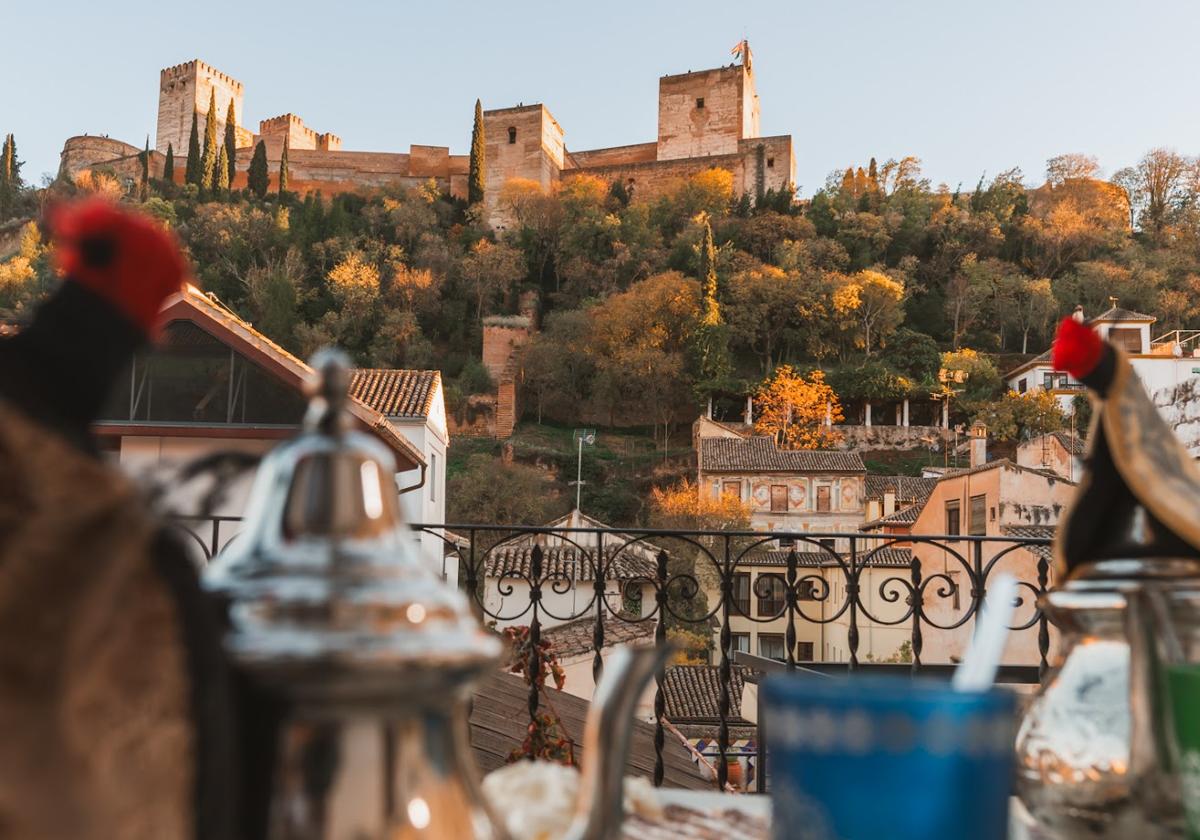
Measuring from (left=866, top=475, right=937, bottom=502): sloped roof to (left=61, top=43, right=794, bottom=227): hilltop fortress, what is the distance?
23.6 m

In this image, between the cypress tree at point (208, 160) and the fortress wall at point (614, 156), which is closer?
the cypress tree at point (208, 160)

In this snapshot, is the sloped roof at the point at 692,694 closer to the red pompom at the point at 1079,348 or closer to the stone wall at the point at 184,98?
the red pompom at the point at 1079,348

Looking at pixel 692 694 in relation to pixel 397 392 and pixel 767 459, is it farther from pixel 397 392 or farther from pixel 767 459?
pixel 767 459

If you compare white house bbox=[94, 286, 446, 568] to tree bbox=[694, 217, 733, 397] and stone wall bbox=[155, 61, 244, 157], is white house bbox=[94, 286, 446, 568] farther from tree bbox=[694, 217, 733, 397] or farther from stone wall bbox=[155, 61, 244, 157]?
stone wall bbox=[155, 61, 244, 157]

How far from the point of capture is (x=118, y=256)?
40 cm

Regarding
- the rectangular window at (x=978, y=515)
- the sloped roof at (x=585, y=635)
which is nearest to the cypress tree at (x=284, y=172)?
the rectangular window at (x=978, y=515)

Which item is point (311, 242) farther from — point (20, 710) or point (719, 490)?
point (20, 710)

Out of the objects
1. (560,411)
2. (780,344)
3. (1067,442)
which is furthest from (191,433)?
(780,344)

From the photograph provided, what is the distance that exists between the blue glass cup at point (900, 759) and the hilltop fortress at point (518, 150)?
175 feet

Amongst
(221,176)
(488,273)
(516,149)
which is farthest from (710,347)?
(221,176)

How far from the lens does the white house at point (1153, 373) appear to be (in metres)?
5.27

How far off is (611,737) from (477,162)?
179ft

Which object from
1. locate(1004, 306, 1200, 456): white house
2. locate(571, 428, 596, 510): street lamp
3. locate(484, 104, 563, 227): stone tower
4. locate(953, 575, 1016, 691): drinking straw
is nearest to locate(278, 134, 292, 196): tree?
locate(484, 104, 563, 227): stone tower

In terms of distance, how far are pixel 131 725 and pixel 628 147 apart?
59752 millimetres
